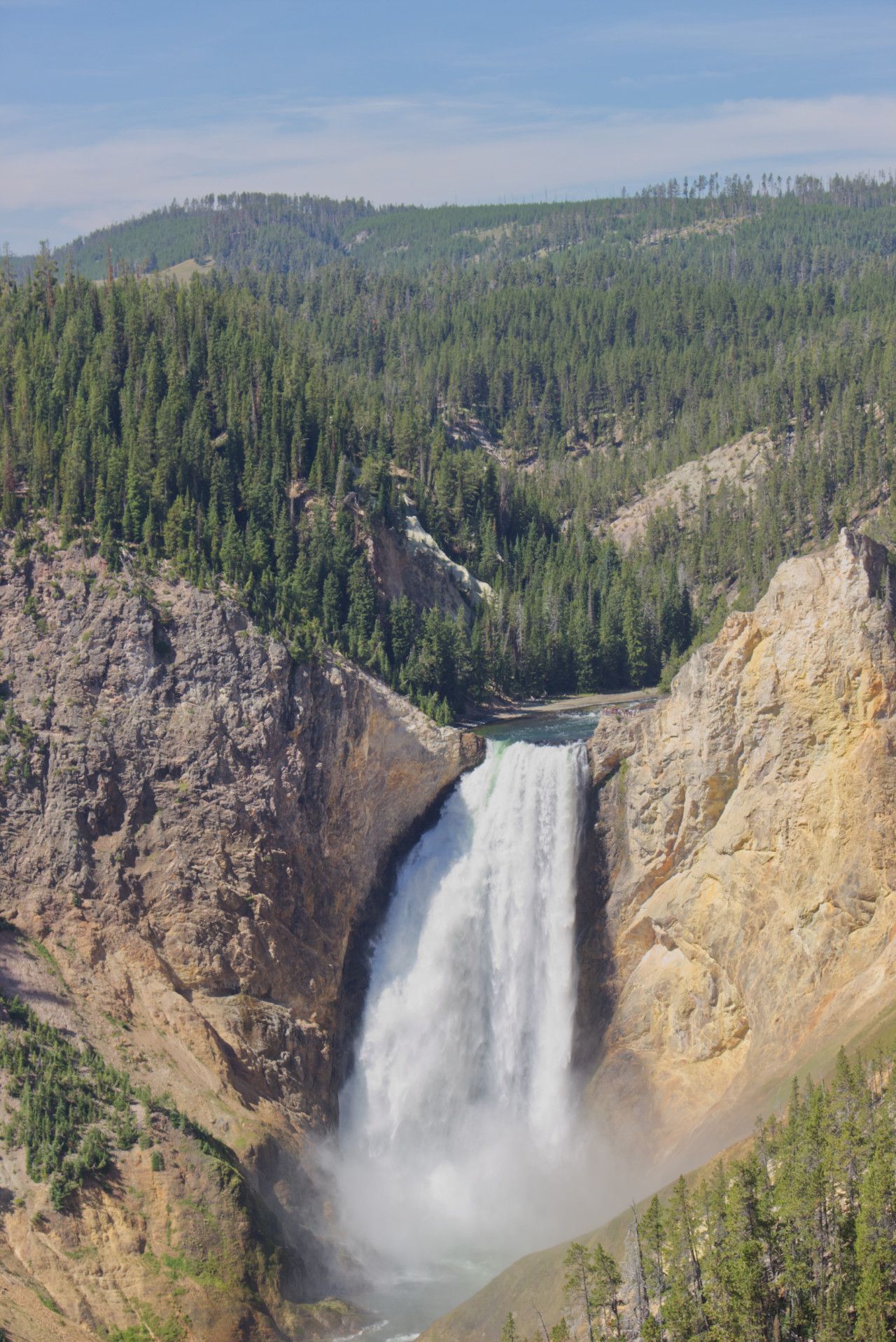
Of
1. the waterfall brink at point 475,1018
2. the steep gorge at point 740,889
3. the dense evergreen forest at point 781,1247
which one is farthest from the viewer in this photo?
the waterfall brink at point 475,1018

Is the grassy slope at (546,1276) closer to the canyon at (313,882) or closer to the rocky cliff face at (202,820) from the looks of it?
the canyon at (313,882)

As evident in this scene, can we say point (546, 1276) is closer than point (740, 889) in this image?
Yes

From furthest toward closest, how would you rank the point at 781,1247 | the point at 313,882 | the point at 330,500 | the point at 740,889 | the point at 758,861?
1. the point at 330,500
2. the point at 313,882
3. the point at 740,889
4. the point at 758,861
5. the point at 781,1247

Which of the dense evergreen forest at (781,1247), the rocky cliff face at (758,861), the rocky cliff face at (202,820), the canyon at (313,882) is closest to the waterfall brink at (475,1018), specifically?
the canyon at (313,882)

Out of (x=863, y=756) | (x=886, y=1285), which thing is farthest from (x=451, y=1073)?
(x=886, y=1285)

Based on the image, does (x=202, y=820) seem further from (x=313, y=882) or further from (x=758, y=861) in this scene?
(x=758, y=861)

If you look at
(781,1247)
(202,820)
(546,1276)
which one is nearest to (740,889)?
(546,1276)
